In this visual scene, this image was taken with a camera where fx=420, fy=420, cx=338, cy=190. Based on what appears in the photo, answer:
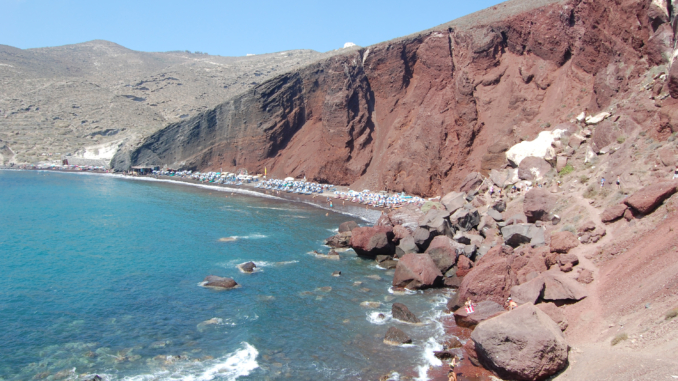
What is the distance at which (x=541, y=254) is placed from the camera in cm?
2566

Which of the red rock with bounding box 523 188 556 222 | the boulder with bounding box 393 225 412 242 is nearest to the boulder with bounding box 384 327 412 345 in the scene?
the red rock with bounding box 523 188 556 222

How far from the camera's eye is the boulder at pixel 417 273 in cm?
2912

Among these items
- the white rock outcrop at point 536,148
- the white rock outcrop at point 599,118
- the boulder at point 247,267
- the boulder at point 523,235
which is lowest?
the boulder at point 247,267

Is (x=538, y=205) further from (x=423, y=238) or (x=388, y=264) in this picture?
(x=388, y=264)

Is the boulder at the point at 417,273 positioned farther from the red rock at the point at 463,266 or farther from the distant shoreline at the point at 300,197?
the distant shoreline at the point at 300,197

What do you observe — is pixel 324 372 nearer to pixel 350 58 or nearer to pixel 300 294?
pixel 300 294

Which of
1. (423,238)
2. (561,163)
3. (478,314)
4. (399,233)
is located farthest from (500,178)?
(478,314)

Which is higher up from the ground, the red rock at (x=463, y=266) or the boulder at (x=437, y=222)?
the boulder at (x=437, y=222)

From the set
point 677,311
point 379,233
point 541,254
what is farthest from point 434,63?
point 677,311

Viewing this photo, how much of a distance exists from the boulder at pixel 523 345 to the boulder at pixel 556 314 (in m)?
2.49

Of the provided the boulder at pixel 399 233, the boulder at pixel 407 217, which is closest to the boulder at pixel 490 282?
the boulder at pixel 399 233

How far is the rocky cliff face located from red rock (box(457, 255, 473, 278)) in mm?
15238

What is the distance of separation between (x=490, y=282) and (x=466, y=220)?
13401mm

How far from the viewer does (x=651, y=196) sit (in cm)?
2230
